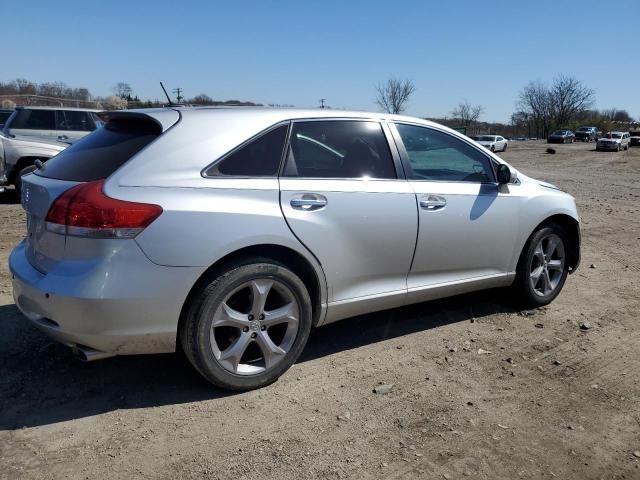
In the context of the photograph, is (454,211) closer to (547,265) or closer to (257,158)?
(547,265)

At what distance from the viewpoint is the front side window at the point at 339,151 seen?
3.44 m

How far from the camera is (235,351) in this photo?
10.3 ft

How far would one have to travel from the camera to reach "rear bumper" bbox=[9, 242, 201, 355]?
2.74 m

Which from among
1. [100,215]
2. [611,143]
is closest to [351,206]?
[100,215]

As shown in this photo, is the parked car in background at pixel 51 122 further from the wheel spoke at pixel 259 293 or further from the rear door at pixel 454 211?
the wheel spoke at pixel 259 293

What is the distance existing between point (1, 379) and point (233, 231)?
1727mm

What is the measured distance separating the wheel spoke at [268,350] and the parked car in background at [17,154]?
8.31 metres

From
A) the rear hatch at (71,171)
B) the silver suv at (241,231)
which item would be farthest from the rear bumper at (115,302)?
the rear hatch at (71,171)

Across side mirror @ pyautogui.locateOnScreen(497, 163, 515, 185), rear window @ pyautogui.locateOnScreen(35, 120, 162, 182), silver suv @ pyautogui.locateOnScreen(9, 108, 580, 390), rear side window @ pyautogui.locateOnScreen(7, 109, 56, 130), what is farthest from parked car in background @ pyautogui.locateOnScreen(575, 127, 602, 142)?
rear window @ pyautogui.locateOnScreen(35, 120, 162, 182)

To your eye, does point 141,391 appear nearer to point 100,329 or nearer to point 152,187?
point 100,329

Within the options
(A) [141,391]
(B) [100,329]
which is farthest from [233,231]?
(A) [141,391]

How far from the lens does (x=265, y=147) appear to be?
330 centimetres

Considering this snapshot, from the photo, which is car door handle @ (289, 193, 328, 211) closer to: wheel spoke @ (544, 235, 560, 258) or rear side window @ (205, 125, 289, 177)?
rear side window @ (205, 125, 289, 177)

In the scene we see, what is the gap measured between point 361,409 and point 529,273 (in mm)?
2235
